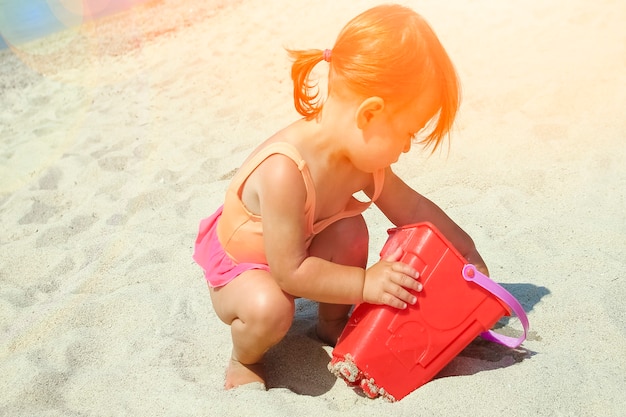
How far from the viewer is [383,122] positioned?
1.72 meters

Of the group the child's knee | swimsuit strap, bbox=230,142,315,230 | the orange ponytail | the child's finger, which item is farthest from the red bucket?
the orange ponytail

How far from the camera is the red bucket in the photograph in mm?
1739

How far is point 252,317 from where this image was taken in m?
1.82

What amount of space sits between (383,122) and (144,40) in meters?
4.59

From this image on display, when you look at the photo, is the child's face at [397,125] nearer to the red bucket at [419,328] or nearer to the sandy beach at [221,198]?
the red bucket at [419,328]

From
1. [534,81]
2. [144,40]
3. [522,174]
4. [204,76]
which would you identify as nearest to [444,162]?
[522,174]

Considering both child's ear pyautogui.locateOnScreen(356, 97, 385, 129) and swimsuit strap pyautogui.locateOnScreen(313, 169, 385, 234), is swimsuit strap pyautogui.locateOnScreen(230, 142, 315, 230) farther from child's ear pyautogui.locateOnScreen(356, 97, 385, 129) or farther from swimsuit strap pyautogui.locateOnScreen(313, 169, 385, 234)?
child's ear pyautogui.locateOnScreen(356, 97, 385, 129)

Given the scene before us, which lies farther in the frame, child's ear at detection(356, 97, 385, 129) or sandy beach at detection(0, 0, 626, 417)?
sandy beach at detection(0, 0, 626, 417)

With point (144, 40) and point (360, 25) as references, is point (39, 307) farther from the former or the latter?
point (144, 40)

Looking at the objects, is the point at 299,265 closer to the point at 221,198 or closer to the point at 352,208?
the point at 352,208

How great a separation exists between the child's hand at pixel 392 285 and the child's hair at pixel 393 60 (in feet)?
1.22

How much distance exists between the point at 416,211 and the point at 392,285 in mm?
435

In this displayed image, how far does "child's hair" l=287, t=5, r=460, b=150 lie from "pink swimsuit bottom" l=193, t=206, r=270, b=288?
59cm

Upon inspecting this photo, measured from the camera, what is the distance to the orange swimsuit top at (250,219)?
71.9 inches
